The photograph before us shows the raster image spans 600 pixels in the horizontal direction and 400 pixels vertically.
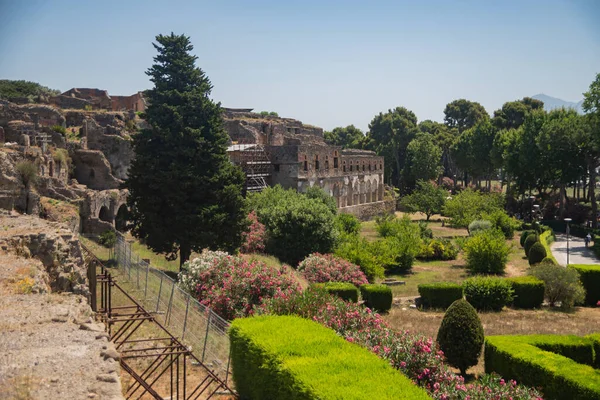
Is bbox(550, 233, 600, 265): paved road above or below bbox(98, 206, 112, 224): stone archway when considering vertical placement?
below

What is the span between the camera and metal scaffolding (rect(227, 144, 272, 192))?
43562 millimetres

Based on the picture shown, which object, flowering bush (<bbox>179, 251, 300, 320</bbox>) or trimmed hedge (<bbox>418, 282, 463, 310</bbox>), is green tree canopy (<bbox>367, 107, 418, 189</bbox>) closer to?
trimmed hedge (<bbox>418, 282, 463, 310</bbox>)

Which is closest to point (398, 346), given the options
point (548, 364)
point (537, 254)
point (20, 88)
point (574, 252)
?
point (548, 364)

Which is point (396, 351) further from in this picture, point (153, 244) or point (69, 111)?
point (69, 111)

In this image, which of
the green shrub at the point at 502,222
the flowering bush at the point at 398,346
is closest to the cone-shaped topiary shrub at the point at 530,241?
the green shrub at the point at 502,222

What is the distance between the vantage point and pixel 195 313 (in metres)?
14.2

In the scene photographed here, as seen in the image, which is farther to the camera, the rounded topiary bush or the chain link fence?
the rounded topiary bush

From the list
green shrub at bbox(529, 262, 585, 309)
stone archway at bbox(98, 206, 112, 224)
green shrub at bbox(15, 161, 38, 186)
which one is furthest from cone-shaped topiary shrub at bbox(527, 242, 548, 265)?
green shrub at bbox(15, 161, 38, 186)

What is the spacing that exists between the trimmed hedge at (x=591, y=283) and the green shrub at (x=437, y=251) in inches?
533

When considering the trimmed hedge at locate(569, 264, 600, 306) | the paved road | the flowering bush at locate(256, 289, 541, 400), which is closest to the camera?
the flowering bush at locate(256, 289, 541, 400)

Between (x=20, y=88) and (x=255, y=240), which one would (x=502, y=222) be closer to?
(x=255, y=240)

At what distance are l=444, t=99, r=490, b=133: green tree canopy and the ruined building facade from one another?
3215 cm

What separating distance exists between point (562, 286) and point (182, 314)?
16.4 meters

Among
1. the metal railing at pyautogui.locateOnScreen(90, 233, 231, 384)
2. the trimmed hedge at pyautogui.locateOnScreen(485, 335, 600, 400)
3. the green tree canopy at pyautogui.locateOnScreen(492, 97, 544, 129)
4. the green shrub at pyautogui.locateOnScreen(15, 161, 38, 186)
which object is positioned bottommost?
the trimmed hedge at pyautogui.locateOnScreen(485, 335, 600, 400)
